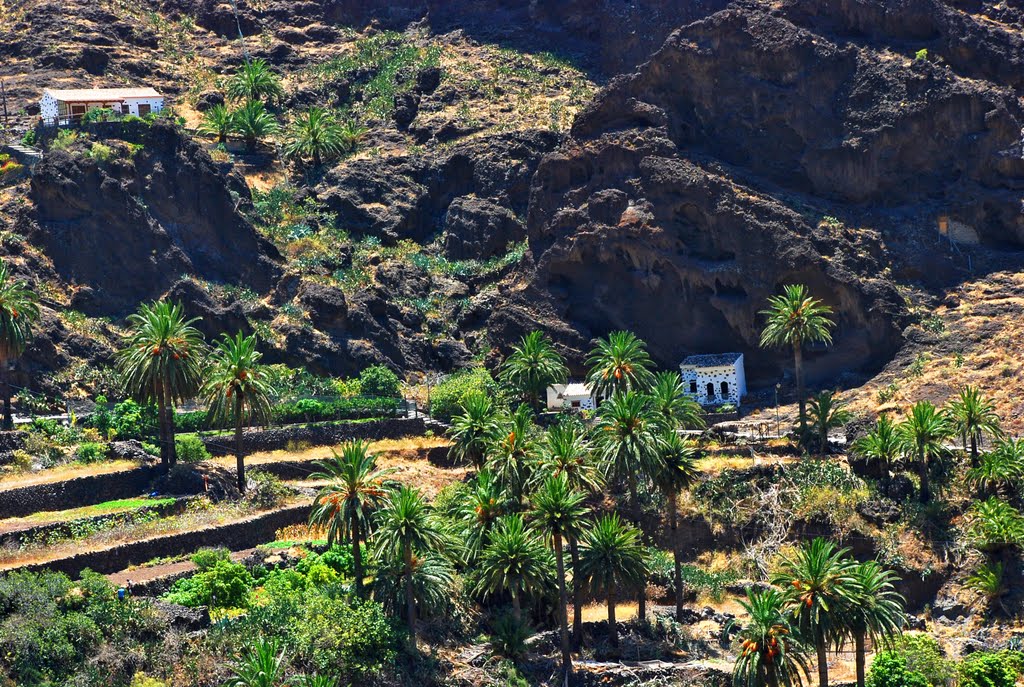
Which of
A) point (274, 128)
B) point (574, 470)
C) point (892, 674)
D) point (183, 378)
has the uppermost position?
point (274, 128)

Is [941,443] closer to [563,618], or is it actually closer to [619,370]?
[619,370]

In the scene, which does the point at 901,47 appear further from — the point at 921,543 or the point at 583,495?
the point at 583,495

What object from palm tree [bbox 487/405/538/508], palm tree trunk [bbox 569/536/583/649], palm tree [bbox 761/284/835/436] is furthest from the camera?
palm tree [bbox 761/284/835/436]

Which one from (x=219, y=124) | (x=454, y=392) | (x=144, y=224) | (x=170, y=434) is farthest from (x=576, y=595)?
(x=219, y=124)

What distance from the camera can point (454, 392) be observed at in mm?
104375

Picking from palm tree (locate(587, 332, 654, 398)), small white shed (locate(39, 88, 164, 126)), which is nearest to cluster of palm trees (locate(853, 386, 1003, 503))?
palm tree (locate(587, 332, 654, 398))

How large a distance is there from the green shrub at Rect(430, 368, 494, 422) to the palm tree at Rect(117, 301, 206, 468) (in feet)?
52.8

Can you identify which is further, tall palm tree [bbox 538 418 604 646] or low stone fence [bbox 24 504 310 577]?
tall palm tree [bbox 538 418 604 646]

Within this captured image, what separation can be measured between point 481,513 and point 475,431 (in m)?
8.99

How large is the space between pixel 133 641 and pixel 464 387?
34.8 metres

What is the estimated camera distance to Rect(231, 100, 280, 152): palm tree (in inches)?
4980

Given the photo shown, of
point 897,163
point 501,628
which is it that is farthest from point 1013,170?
point 501,628

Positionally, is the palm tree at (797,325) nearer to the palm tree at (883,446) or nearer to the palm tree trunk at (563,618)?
the palm tree at (883,446)

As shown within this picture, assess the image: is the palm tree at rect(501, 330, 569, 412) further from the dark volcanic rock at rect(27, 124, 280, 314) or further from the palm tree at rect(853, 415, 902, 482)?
the dark volcanic rock at rect(27, 124, 280, 314)
